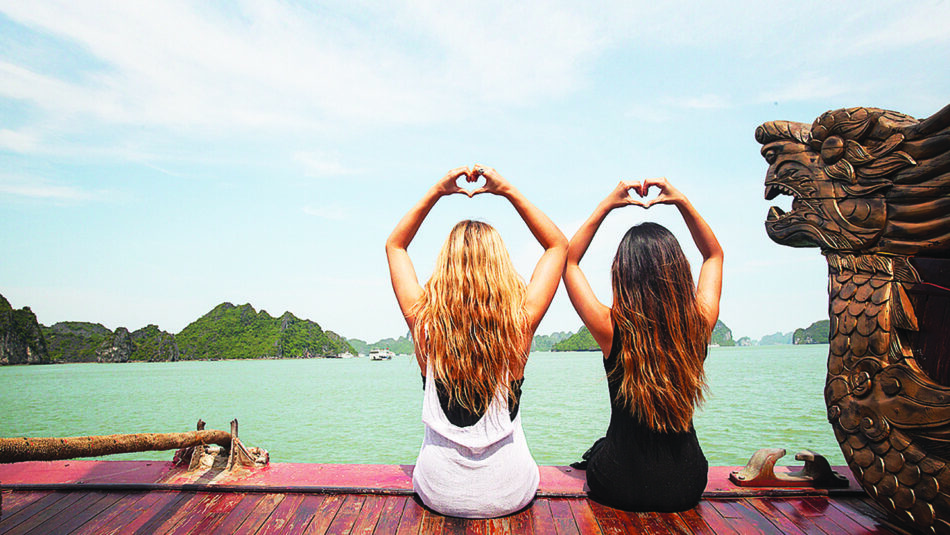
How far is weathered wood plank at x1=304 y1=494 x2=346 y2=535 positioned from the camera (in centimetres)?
224

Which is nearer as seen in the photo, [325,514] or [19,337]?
[325,514]

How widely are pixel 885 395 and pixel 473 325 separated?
1723 millimetres

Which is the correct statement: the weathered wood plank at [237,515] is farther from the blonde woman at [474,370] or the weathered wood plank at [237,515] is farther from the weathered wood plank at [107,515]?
the blonde woman at [474,370]

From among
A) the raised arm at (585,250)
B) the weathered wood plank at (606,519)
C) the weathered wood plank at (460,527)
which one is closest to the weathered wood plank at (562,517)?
the weathered wood plank at (606,519)

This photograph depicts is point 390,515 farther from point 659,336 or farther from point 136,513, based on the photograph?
point 659,336

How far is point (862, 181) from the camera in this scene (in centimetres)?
235

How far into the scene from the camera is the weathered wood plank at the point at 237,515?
2.25 metres

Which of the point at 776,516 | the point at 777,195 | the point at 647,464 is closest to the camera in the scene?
the point at 647,464

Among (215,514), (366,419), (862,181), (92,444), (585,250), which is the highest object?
(862,181)

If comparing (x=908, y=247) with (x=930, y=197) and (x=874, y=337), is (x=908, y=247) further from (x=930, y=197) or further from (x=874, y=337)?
(x=874, y=337)

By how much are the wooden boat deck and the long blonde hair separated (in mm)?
612

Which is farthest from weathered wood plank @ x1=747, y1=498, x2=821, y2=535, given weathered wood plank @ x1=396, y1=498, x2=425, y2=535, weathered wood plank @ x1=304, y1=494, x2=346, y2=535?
weathered wood plank @ x1=304, y1=494, x2=346, y2=535

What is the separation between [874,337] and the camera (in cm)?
227

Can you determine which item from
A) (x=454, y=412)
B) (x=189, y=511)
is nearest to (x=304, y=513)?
(x=189, y=511)
